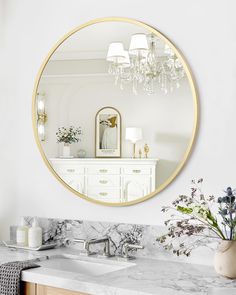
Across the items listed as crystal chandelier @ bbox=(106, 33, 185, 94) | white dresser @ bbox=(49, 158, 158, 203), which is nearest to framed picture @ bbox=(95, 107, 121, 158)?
white dresser @ bbox=(49, 158, 158, 203)

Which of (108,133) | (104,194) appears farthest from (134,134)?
(104,194)

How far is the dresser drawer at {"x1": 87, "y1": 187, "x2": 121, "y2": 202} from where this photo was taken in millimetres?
3107

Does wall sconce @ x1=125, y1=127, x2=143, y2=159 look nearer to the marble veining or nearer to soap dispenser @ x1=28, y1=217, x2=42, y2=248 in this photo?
the marble veining

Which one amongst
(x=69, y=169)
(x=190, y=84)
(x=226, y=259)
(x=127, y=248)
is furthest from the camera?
(x=69, y=169)

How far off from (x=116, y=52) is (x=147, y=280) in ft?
4.17

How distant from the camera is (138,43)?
9.95ft

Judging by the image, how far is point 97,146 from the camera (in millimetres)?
3174

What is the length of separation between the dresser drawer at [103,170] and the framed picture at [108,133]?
62 millimetres

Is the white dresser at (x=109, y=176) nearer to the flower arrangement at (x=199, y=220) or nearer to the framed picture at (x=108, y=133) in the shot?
the framed picture at (x=108, y=133)

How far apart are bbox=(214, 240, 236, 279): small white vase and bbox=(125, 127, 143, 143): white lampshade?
0.79 metres

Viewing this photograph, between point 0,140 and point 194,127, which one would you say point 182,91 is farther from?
point 0,140

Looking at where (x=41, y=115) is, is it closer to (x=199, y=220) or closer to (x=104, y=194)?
(x=104, y=194)

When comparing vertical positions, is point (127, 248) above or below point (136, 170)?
below

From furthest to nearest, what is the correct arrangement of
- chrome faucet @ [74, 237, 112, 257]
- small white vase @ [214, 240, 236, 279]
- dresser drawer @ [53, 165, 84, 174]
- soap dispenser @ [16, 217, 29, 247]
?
soap dispenser @ [16, 217, 29, 247] → dresser drawer @ [53, 165, 84, 174] → chrome faucet @ [74, 237, 112, 257] → small white vase @ [214, 240, 236, 279]
